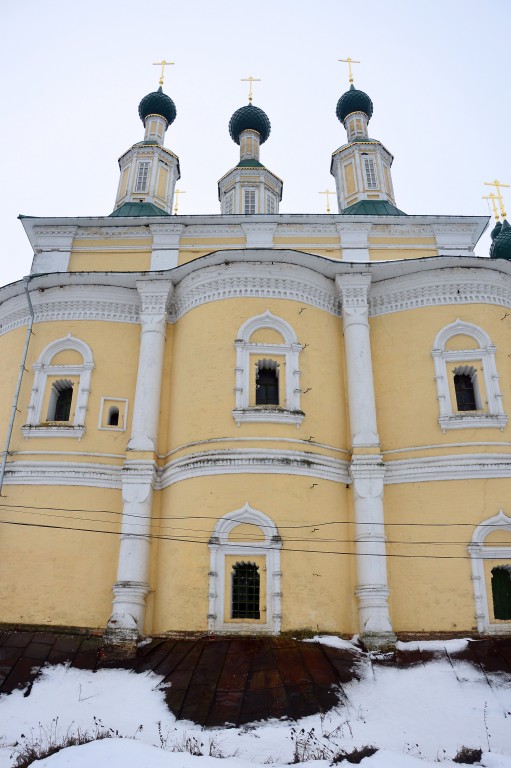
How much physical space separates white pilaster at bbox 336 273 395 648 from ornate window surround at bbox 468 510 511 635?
1345 millimetres

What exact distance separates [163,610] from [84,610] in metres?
1.31

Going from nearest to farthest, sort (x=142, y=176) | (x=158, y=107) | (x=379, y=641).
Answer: (x=379, y=641), (x=142, y=176), (x=158, y=107)

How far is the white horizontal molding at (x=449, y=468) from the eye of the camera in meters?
10.5

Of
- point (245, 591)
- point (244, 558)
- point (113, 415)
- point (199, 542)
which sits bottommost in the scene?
point (245, 591)

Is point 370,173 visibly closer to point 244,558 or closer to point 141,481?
point 141,481

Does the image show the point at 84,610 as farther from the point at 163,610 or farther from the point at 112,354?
the point at 112,354

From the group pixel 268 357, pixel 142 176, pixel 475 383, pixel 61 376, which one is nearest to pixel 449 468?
pixel 475 383

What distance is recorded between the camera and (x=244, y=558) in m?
10.0

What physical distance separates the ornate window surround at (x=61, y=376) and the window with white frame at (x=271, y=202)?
635 centimetres

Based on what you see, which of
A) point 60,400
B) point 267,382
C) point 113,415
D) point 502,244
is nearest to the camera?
point 267,382

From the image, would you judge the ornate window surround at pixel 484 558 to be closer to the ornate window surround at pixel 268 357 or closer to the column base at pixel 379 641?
the column base at pixel 379 641

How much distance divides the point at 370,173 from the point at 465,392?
7.26 meters

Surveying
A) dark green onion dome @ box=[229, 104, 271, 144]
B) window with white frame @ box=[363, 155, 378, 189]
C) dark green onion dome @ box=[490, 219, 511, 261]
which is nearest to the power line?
dark green onion dome @ box=[490, 219, 511, 261]

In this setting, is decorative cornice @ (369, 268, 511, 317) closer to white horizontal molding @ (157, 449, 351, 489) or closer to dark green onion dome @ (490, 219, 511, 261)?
dark green onion dome @ (490, 219, 511, 261)
